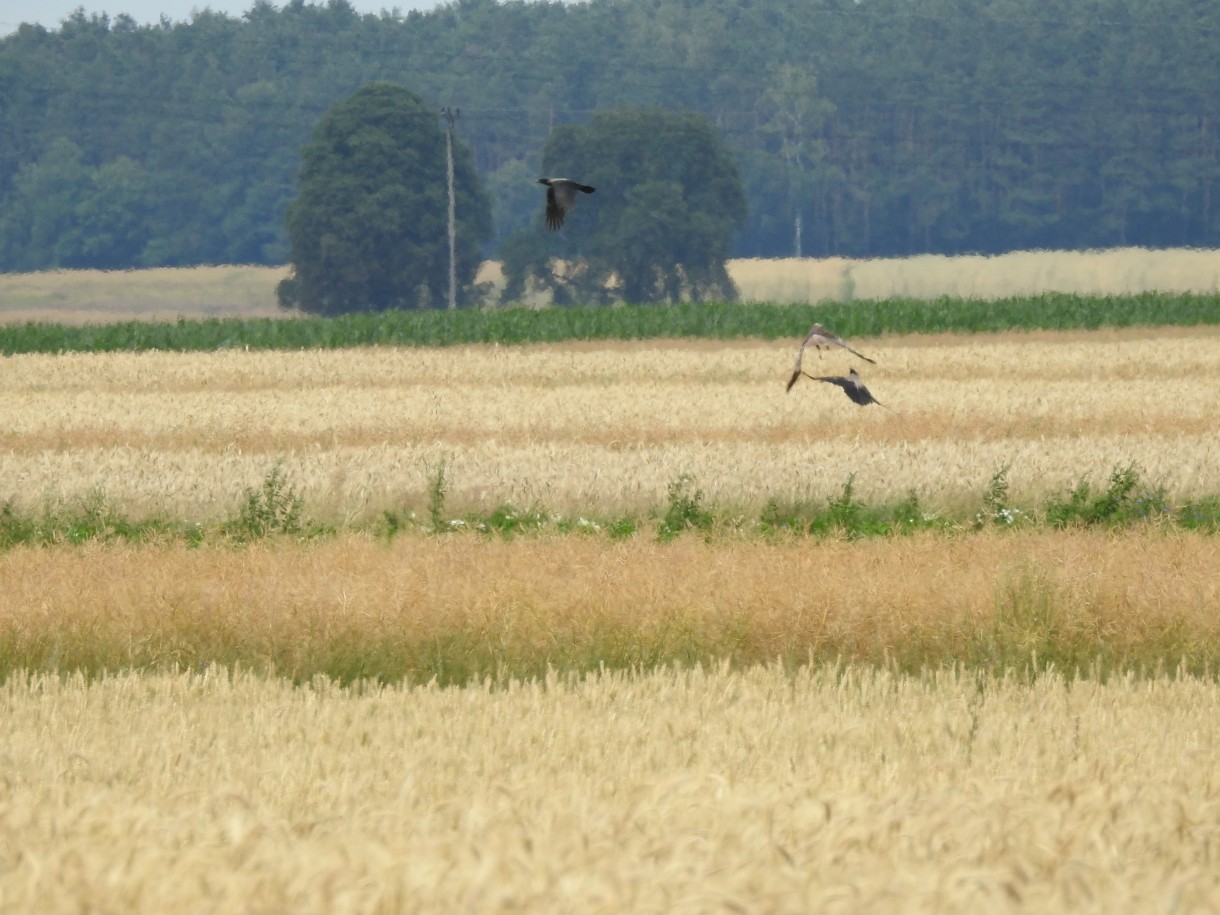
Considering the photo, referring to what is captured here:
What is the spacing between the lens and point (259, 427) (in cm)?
2445

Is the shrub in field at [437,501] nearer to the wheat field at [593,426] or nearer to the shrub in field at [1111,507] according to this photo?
the wheat field at [593,426]

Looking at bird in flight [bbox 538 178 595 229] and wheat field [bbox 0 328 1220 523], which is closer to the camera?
bird in flight [bbox 538 178 595 229]

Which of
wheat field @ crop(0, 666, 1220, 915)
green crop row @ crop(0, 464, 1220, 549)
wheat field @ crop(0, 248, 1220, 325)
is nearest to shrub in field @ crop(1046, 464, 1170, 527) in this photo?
green crop row @ crop(0, 464, 1220, 549)

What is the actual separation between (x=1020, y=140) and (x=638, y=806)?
358 ft

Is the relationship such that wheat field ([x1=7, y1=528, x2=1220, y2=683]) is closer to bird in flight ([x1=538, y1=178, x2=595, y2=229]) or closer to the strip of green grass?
bird in flight ([x1=538, y1=178, x2=595, y2=229])

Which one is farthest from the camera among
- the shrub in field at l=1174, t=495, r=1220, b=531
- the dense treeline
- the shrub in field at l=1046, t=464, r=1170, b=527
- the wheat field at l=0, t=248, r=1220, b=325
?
the dense treeline

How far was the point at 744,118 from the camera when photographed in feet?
387

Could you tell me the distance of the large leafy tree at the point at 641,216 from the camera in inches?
3078

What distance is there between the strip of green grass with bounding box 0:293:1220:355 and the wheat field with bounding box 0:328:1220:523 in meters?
7.79

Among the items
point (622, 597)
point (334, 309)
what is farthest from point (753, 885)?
point (334, 309)

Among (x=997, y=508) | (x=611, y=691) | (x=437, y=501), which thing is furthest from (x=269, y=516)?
(x=611, y=691)

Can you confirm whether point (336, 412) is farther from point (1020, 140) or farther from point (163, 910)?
point (1020, 140)

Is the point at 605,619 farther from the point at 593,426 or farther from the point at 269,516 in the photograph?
the point at 593,426

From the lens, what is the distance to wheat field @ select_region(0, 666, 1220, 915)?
13.6 feet
